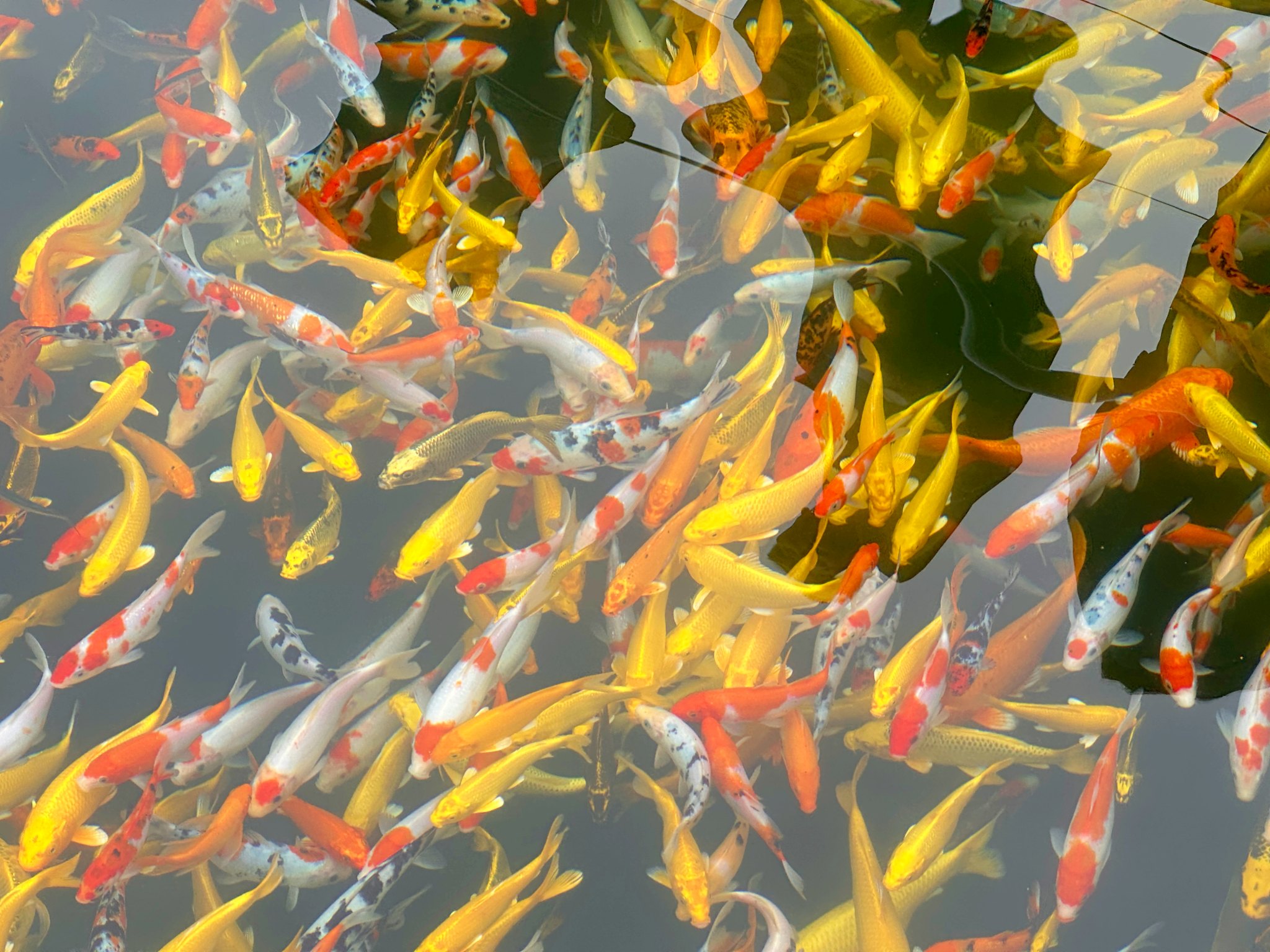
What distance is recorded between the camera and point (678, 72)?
1786 millimetres

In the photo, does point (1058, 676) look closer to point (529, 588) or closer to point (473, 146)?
point (529, 588)

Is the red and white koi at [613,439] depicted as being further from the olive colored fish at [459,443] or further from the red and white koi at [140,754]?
the red and white koi at [140,754]

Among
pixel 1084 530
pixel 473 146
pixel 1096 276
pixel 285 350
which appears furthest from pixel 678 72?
pixel 1084 530

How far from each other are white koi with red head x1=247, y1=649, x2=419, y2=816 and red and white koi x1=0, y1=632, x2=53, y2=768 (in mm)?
596

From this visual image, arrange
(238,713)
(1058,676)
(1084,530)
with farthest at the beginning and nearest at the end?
(238,713)
(1058,676)
(1084,530)

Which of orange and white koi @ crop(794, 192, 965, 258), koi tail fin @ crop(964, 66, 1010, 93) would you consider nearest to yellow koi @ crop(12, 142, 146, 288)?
orange and white koi @ crop(794, 192, 965, 258)

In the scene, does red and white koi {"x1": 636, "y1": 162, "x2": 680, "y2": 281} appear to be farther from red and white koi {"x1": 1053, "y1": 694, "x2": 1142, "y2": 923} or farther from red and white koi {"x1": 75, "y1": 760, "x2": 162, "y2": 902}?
red and white koi {"x1": 75, "y1": 760, "x2": 162, "y2": 902}

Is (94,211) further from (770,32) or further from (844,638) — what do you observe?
(844,638)

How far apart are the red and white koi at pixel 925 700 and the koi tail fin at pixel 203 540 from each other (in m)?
1.76

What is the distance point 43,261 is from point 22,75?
780 mm

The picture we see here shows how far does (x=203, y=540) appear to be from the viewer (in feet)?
6.57

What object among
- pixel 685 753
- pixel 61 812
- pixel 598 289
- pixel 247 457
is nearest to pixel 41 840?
pixel 61 812

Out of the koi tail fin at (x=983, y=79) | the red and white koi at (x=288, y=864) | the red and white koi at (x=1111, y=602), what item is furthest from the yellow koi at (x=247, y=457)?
the red and white koi at (x=1111, y=602)

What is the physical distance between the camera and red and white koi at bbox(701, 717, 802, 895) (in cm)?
171
